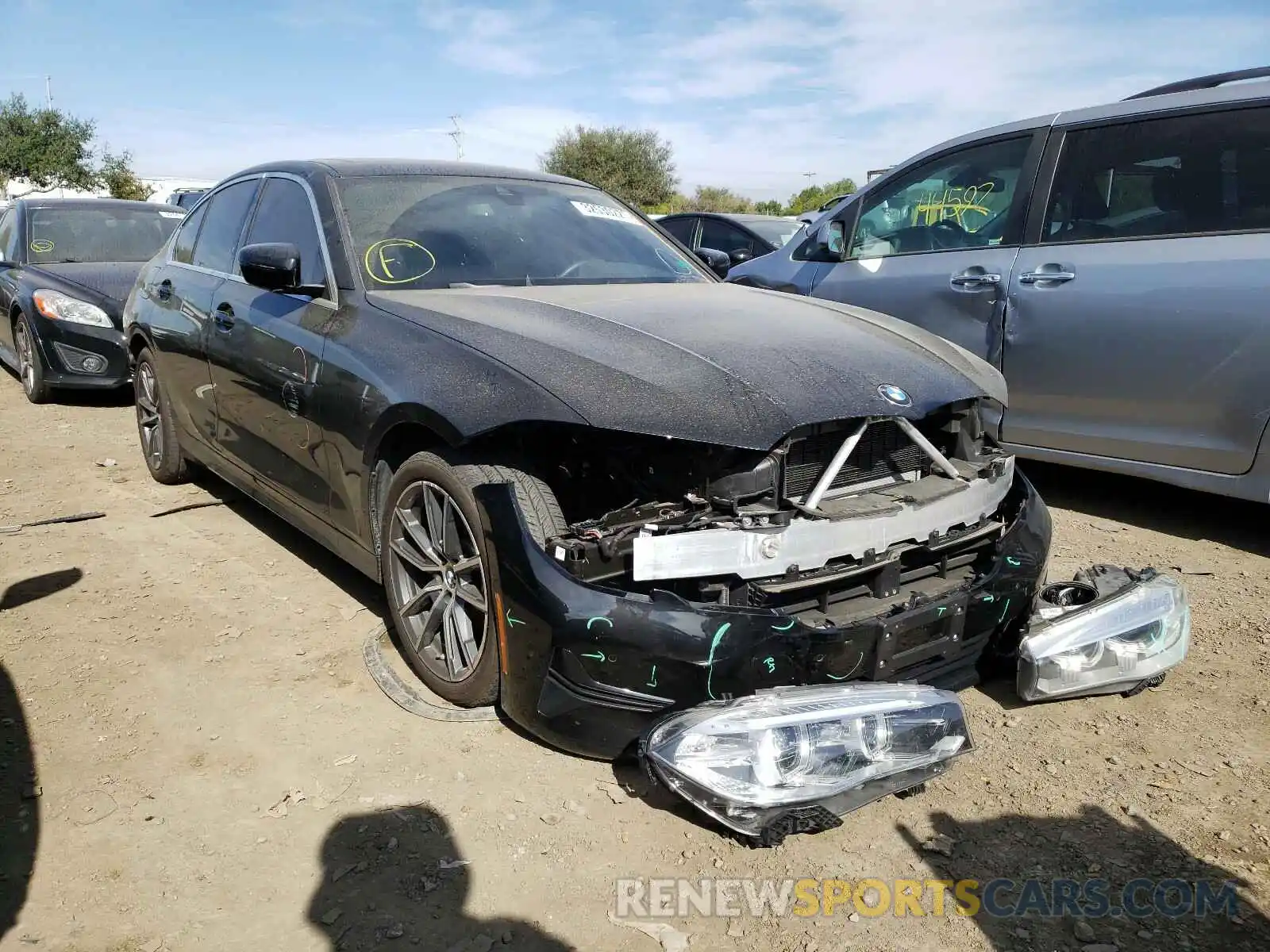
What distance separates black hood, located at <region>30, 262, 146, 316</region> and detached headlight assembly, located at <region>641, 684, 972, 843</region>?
6719 millimetres

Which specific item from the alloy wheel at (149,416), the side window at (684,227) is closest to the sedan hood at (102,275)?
the alloy wheel at (149,416)

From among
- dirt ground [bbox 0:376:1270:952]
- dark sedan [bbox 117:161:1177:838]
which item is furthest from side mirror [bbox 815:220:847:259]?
dirt ground [bbox 0:376:1270:952]

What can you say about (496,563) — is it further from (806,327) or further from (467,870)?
(806,327)

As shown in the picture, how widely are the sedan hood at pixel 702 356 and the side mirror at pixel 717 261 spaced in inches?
45.0

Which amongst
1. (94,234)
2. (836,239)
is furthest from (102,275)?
(836,239)

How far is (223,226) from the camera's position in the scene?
439 cm

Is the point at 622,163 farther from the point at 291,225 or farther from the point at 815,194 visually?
the point at 291,225

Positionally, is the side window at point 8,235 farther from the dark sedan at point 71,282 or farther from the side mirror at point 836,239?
the side mirror at point 836,239

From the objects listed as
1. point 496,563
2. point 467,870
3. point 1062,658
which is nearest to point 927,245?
point 1062,658

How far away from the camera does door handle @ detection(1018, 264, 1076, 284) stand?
170 inches

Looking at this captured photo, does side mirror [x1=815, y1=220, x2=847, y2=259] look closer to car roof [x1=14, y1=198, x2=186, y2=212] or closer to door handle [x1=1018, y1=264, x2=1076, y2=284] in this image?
door handle [x1=1018, y1=264, x2=1076, y2=284]

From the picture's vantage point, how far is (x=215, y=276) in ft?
13.8

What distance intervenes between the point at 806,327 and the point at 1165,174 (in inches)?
90.8

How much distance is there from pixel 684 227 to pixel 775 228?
3.03 ft
